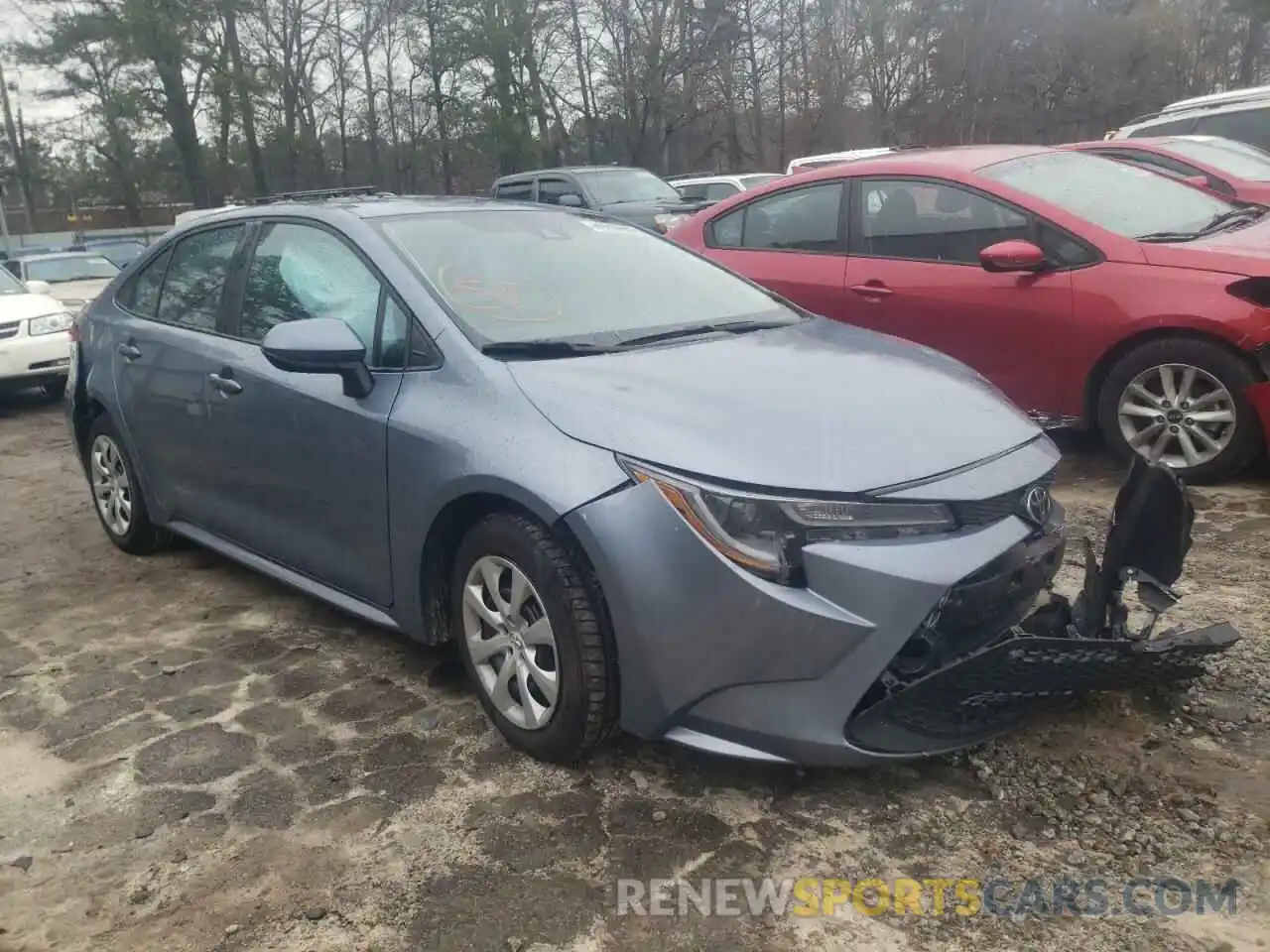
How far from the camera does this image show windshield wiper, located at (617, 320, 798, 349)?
3316mm

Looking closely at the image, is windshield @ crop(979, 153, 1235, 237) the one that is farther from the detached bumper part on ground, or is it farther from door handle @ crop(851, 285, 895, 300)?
the detached bumper part on ground

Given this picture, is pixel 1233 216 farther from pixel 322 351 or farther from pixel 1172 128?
pixel 1172 128

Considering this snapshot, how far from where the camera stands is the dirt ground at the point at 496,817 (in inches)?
93.0

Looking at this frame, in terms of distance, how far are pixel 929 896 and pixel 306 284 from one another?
8.95 ft

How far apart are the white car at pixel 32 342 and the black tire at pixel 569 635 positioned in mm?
7510

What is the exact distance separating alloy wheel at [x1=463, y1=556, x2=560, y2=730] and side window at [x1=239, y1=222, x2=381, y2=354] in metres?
0.89

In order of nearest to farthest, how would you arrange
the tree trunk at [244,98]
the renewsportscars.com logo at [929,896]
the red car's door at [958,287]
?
the renewsportscars.com logo at [929,896]
the red car's door at [958,287]
the tree trunk at [244,98]

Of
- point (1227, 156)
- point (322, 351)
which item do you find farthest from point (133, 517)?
point (1227, 156)

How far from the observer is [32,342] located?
9.10 meters

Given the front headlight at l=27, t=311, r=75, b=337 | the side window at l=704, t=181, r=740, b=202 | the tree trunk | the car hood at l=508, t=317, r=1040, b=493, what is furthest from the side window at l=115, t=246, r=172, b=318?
the tree trunk

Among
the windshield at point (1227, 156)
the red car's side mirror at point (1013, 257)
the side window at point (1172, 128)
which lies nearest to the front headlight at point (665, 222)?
the windshield at point (1227, 156)

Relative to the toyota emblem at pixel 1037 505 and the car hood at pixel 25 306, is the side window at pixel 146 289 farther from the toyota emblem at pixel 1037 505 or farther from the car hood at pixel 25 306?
the car hood at pixel 25 306

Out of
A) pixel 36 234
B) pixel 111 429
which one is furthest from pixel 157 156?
pixel 111 429

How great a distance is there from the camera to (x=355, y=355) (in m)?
3.21
